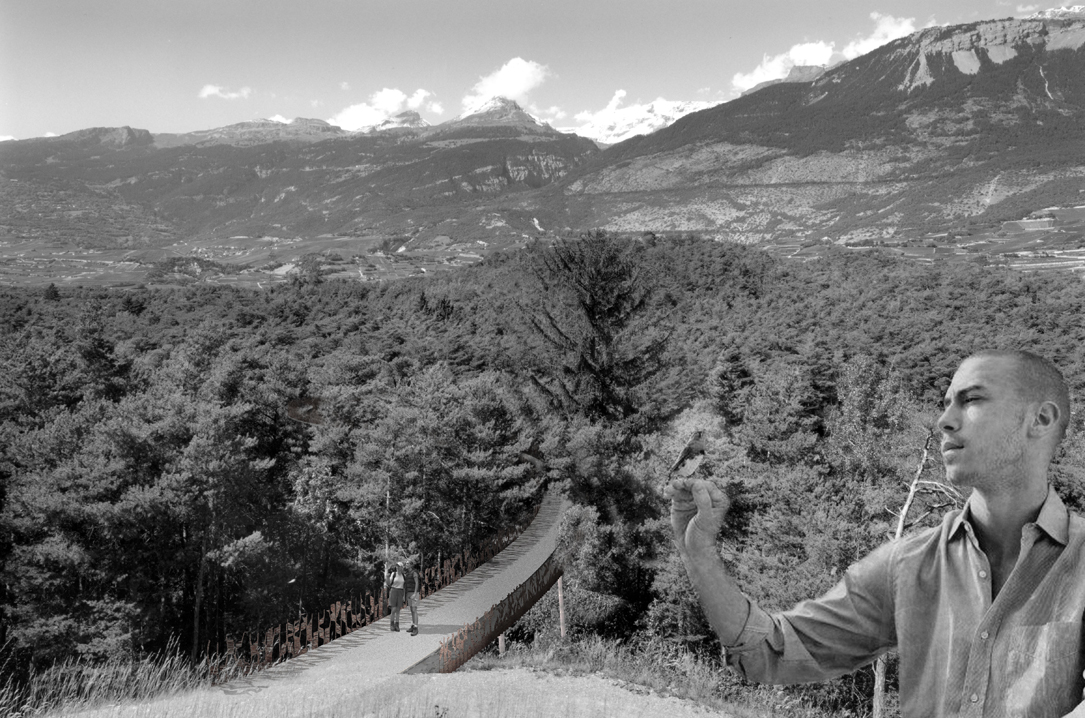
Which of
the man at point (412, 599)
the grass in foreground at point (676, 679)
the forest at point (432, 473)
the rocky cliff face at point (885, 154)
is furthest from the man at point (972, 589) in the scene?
the rocky cliff face at point (885, 154)

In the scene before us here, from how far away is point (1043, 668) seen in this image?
1.05 metres

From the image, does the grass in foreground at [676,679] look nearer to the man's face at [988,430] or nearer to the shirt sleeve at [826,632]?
the shirt sleeve at [826,632]

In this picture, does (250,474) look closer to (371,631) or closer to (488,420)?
(488,420)

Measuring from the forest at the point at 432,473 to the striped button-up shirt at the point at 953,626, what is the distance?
344 inches

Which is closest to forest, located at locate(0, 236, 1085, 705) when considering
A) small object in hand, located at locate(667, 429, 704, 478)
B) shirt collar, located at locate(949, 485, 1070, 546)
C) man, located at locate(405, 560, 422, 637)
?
small object in hand, located at locate(667, 429, 704, 478)

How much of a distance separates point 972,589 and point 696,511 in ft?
1.53

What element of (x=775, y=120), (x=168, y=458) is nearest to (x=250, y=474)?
(x=168, y=458)

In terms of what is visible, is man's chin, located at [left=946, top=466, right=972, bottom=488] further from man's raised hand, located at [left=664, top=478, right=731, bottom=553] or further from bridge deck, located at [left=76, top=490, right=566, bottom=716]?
bridge deck, located at [left=76, top=490, right=566, bottom=716]

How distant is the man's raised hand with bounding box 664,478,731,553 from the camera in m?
1.29

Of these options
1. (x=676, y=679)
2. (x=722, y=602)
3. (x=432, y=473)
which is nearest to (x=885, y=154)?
(x=432, y=473)

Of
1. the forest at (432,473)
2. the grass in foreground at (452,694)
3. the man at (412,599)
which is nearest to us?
the grass in foreground at (452,694)

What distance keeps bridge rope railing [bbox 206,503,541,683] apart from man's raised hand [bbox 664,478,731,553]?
29.3 ft

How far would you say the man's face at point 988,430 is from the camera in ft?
3.70

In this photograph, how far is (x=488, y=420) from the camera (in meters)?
21.3
